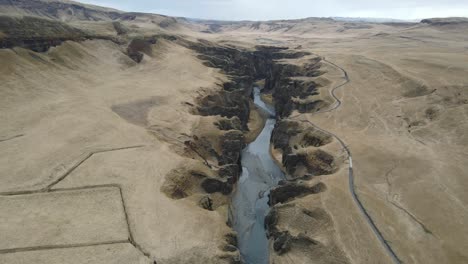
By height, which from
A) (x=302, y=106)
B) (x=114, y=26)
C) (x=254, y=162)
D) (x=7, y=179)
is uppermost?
(x=114, y=26)

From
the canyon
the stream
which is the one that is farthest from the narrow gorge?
the canyon

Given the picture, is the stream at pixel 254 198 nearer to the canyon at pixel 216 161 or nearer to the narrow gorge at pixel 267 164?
the narrow gorge at pixel 267 164

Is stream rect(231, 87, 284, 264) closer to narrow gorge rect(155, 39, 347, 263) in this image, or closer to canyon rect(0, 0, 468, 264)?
narrow gorge rect(155, 39, 347, 263)

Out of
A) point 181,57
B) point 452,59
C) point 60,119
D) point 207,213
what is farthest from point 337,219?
point 181,57

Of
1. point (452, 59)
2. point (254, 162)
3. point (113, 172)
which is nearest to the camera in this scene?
point (113, 172)

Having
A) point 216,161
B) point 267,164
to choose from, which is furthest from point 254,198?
point 267,164

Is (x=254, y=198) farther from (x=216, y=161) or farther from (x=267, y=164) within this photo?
(x=267, y=164)

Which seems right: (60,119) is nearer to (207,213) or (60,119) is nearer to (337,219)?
(207,213)
